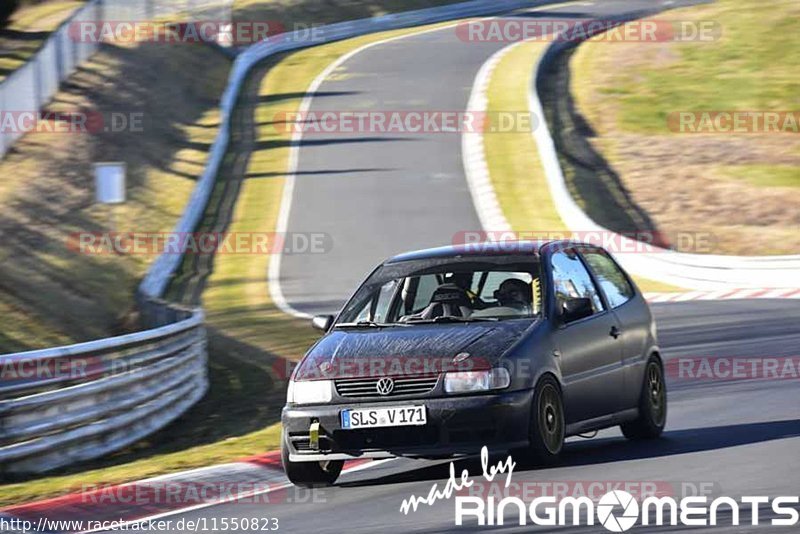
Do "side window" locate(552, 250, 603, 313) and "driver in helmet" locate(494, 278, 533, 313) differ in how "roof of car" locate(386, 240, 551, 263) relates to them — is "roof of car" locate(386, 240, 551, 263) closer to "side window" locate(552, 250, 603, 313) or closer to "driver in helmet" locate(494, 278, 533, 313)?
"side window" locate(552, 250, 603, 313)

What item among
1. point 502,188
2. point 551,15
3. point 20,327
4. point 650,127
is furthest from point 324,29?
point 20,327

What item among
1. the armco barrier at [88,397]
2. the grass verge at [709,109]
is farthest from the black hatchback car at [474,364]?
the grass verge at [709,109]

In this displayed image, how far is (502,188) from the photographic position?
34.0 metres

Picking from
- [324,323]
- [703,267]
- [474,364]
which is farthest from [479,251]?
[703,267]

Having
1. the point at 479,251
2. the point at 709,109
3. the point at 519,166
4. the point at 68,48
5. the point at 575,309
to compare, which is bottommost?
the point at 519,166

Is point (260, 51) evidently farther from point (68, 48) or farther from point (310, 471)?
point (310, 471)

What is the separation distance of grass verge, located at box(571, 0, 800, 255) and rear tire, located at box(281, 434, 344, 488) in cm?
2053

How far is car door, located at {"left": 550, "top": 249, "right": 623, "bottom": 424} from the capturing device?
10172mm

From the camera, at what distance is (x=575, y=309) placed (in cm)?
1027

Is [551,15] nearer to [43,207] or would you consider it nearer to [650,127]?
[650,127]

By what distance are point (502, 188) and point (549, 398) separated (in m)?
24.4

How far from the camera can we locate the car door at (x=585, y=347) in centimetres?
1017

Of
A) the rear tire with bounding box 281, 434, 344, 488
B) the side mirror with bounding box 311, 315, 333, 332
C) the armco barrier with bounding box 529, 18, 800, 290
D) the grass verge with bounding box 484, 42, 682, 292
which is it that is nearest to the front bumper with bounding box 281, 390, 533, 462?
the rear tire with bounding box 281, 434, 344, 488

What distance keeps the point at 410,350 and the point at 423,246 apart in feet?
63.9
